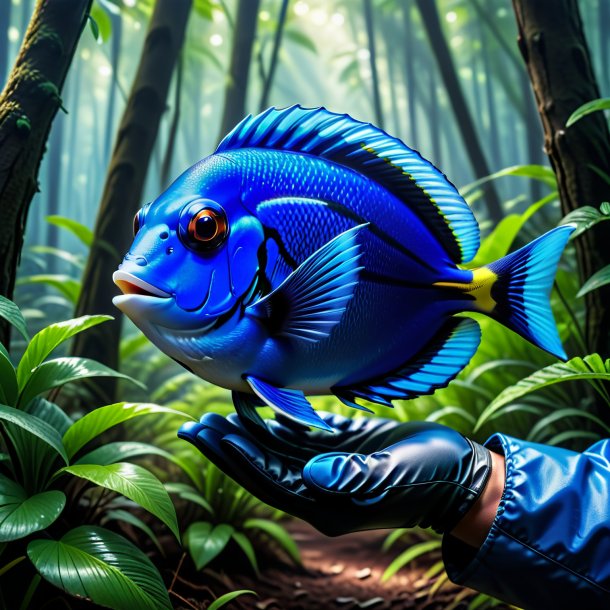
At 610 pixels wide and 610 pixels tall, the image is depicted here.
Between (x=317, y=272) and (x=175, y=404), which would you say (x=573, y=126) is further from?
(x=175, y=404)

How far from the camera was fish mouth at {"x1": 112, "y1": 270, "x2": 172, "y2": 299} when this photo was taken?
1.73 ft

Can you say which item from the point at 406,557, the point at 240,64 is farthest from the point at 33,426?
the point at 240,64

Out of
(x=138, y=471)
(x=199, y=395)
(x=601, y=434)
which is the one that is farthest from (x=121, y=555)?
(x=199, y=395)

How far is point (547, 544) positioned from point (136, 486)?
1.87ft

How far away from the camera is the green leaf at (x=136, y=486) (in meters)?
0.81

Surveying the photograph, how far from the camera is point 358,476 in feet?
2.16

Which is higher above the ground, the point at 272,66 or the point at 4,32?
the point at 4,32

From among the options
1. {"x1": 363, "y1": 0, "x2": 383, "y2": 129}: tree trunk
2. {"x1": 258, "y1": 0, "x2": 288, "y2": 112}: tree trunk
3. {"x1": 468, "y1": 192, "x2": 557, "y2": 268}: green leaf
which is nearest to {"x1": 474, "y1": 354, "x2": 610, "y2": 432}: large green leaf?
{"x1": 468, "y1": 192, "x2": 557, "y2": 268}: green leaf

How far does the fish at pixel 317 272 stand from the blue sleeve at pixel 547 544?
0.20 m

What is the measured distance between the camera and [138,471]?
0.89 metres

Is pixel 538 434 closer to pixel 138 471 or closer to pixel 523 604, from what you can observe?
pixel 523 604

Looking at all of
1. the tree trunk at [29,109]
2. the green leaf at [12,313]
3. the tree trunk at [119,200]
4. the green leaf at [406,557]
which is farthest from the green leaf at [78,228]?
the green leaf at [406,557]

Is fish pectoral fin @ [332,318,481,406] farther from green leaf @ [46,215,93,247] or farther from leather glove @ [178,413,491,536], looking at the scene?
green leaf @ [46,215,93,247]

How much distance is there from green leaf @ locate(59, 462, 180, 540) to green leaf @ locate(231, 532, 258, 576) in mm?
594
